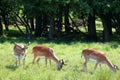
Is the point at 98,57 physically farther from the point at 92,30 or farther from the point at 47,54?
the point at 92,30

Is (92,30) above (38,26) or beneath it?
beneath

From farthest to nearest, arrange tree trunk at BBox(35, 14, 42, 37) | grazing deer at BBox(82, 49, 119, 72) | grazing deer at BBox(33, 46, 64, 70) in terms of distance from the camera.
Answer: tree trunk at BBox(35, 14, 42, 37), grazing deer at BBox(33, 46, 64, 70), grazing deer at BBox(82, 49, 119, 72)

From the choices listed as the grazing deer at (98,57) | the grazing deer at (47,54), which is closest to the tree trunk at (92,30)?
the grazing deer at (47,54)

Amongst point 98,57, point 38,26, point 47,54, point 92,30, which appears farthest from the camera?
point 38,26

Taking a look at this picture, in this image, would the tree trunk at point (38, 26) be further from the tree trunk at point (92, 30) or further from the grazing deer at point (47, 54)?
the grazing deer at point (47, 54)

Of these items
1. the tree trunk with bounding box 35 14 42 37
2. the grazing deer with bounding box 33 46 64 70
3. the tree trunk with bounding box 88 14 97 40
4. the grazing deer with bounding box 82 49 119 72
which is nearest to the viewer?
the grazing deer with bounding box 82 49 119 72

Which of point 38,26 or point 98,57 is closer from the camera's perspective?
point 98,57

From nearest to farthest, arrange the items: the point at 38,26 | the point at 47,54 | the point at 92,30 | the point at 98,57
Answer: the point at 98,57 → the point at 47,54 → the point at 92,30 → the point at 38,26

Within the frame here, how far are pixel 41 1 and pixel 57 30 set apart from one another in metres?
5.04

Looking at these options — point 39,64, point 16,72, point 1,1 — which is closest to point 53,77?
point 16,72

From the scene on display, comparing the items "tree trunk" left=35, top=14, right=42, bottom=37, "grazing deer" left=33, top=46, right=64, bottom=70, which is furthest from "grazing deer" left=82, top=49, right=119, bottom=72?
"tree trunk" left=35, top=14, right=42, bottom=37

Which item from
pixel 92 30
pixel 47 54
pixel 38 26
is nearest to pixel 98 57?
pixel 47 54

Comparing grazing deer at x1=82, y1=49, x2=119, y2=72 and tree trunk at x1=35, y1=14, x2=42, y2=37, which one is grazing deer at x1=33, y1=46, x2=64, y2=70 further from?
tree trunk at x1=35, y1=14, x2=42, y2=37

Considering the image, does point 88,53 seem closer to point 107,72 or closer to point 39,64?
point 107,72
